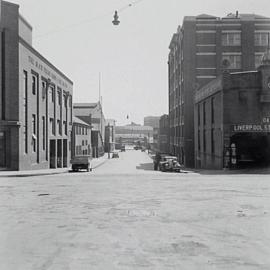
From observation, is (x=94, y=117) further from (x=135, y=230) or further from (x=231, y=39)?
(x=135, y=230)

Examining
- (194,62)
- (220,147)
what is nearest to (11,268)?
(220,147)

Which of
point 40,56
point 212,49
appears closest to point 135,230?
point 40,56

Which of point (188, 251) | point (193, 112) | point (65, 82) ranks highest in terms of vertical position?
point (65, 82)

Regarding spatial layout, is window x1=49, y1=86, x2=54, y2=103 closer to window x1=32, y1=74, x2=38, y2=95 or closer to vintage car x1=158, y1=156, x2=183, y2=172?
window x1=32, y1=74, x2=38, y2=95

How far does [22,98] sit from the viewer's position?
33.4 meters

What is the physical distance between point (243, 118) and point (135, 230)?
89.6 feet

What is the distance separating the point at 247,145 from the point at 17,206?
91.6 ft

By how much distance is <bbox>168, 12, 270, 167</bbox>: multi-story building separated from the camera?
54.8 metres

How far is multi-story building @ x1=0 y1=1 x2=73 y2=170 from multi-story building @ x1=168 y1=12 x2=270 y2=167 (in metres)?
20.2

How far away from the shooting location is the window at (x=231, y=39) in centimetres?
5525

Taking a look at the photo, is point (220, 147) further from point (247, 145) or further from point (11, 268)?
point (11, 268)

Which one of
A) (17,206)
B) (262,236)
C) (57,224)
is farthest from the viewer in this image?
(17,206)

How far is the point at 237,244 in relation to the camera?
8.51 metres

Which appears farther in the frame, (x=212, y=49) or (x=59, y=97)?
(x=212, y=49)
